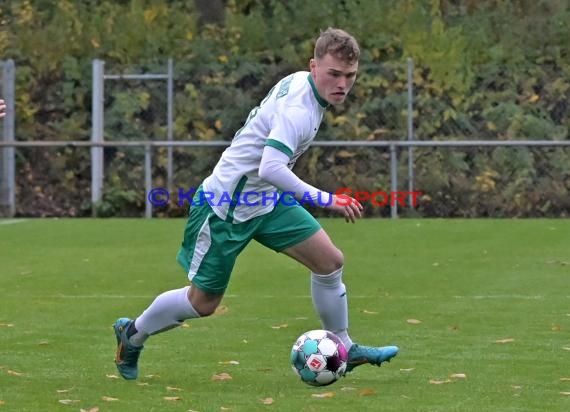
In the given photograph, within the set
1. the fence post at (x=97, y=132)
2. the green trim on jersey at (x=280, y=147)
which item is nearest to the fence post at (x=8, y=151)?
the fence post at (x=97, y=132)

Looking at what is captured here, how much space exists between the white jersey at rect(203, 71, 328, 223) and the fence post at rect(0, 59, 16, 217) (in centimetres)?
1292

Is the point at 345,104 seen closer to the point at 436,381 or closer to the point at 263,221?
the point at 263,221

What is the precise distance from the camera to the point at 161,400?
7.11m

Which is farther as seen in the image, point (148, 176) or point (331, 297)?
point (148, 176)

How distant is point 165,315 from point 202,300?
0.73ft

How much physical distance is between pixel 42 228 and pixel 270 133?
420 inches

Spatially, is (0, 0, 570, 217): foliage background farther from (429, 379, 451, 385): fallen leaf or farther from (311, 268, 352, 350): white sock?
(429, 379, 451, 385): fallen leaf

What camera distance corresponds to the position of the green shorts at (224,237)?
7676mm

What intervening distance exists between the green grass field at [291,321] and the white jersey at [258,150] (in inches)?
37.3

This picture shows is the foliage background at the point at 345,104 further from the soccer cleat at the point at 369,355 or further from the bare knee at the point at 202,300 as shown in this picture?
the bare knee at the point at 202,300

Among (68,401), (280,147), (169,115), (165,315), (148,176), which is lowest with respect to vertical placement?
(68,401)

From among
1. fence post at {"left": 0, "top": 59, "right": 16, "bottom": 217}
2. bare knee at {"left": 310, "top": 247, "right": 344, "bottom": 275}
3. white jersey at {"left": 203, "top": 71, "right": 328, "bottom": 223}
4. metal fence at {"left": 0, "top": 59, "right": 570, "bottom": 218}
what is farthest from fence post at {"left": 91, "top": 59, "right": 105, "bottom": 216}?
bare knee at {"left": 310, "top": 247, "right": 344, "bottom": 275}

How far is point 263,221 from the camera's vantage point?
25.5ft

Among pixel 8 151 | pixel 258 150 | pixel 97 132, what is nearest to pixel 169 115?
pixel 97 132
